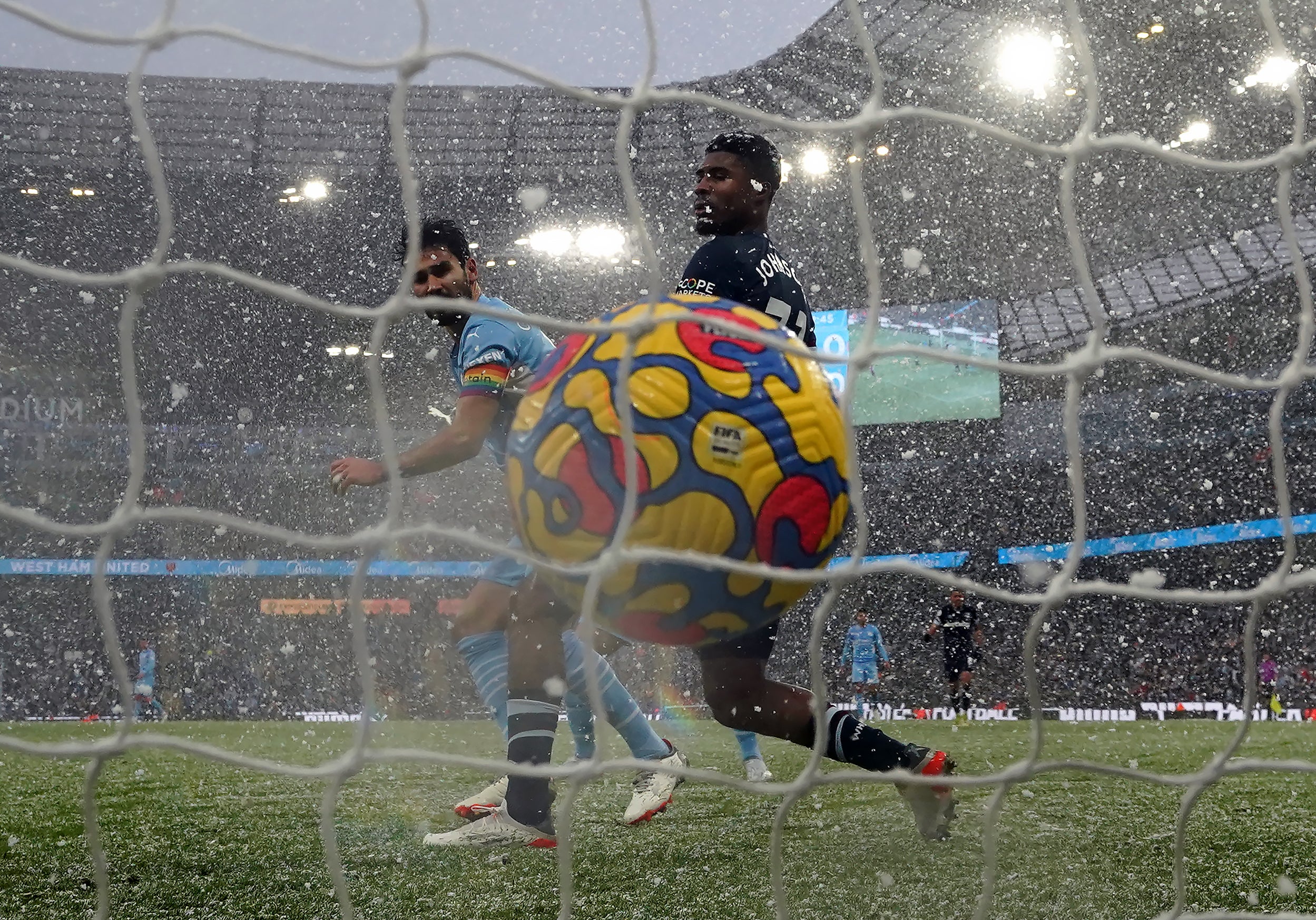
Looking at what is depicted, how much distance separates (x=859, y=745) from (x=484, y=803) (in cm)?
87

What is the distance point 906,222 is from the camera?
1734 centimetres

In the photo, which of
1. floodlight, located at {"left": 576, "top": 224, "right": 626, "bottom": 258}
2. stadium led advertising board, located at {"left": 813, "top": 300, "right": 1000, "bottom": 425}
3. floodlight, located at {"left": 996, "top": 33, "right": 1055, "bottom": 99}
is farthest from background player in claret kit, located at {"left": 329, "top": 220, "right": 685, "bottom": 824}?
floodlight, located at {"left": 576, "top": 224, "right": 626, "bottom": 258}

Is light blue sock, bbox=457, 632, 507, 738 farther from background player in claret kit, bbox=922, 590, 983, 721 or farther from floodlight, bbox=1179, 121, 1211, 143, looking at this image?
floodlight, bbox=1179, 121, 1211, 143

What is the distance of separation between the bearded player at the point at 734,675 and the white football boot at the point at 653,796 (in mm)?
369

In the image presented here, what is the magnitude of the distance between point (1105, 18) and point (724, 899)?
15640 mm

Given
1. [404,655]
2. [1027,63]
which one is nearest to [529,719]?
[404,655]

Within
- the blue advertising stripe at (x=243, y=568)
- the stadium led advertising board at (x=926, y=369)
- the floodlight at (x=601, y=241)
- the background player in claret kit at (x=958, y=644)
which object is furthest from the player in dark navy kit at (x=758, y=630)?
the floodlight at (x=601, y=241)

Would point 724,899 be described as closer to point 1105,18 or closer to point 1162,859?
point 1162,859

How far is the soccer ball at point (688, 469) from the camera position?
1550mm

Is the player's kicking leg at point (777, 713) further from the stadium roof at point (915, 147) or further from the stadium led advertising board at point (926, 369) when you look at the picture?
the stadium roof at point (915, 147)

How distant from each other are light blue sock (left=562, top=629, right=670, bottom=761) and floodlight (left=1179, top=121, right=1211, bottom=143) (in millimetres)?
16556

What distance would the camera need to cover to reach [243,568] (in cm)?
1675

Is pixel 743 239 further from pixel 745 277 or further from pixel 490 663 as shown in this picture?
pixel 490 663

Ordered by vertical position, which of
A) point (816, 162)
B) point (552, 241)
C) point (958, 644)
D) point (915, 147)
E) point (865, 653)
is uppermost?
point (915, 147)
